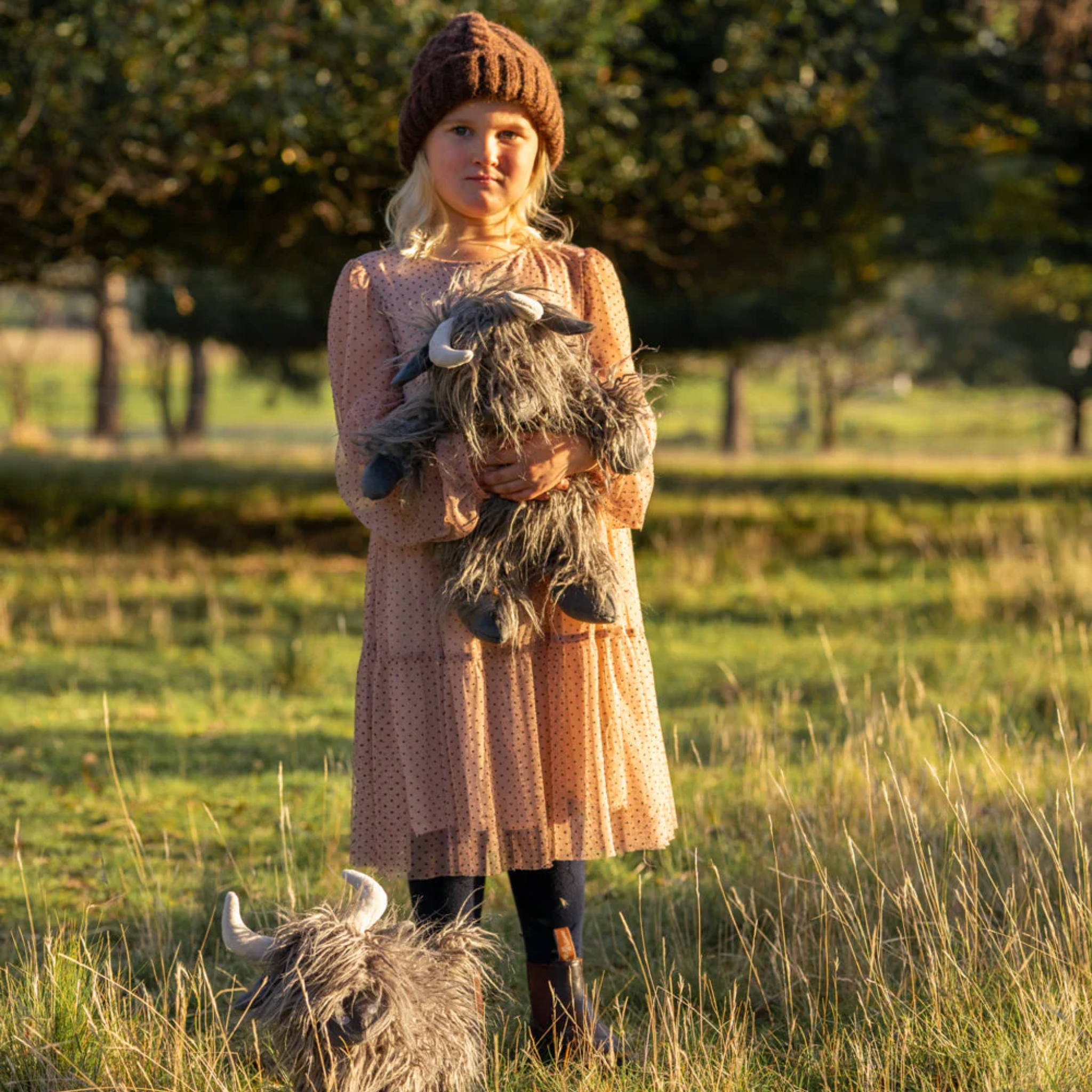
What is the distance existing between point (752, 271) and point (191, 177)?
5.96 meters

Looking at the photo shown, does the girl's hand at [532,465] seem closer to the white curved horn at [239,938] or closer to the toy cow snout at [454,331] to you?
the toy cow snout at [454,331]

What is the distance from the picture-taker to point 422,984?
2.38 meters

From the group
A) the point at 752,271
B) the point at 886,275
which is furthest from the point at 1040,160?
the point at 886,275

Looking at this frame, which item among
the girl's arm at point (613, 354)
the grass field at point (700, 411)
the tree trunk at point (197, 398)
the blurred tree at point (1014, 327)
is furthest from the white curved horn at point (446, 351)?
the tree trunk at point (197, 398)

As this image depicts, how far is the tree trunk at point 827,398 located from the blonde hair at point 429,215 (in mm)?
34782

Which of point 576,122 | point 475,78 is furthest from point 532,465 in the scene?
point 576,122

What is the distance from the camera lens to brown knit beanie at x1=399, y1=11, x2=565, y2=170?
2.75 meters

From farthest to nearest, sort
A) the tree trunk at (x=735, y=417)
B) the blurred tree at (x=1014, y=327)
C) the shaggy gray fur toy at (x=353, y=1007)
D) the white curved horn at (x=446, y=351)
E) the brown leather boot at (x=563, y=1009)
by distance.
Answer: the tree trunk at (x=735, y=417), the blurred tree at (x=1014, y=327), the brown leather boot at (x=563, y=1009), the white curved horn at (x=446, y=351), the shaggy gray fur toy at (x=353, y=1007)

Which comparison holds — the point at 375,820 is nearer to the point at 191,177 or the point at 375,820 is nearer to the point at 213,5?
the point at 213,5

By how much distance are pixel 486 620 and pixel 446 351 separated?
537 millimetres

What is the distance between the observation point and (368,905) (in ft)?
7.82

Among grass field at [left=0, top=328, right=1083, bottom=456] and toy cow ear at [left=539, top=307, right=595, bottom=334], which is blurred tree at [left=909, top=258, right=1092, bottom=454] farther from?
toy cow ear at [left=539, top=307, right=595, bottom=334]

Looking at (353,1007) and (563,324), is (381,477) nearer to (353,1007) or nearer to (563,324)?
(563,324)

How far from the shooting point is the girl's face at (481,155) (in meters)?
2.80
